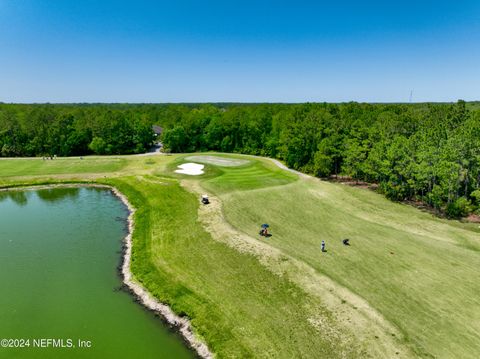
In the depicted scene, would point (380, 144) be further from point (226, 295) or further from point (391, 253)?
point (226, 295)

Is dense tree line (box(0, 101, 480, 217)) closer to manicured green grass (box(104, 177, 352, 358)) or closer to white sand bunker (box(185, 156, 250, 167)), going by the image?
white sand bunker (box(185, 156, 250, 167))

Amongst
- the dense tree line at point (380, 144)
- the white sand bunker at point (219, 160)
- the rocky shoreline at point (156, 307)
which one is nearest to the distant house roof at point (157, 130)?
the dense tree line at point (380, 144)

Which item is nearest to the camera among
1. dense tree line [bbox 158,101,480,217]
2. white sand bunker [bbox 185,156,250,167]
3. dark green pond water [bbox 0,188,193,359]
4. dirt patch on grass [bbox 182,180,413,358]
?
dirt patch on grass [bbox 182,180,413,358]

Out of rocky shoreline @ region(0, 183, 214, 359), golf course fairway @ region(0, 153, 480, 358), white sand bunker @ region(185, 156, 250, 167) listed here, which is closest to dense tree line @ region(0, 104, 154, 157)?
white sand bunker @ region(185, 156, 250, 167)

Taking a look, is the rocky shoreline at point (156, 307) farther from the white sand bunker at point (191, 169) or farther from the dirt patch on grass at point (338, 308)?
the white sand bunker at point (191, 169)

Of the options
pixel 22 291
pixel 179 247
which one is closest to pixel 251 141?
pixel 179 247

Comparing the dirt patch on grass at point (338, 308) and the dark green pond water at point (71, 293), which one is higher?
the dirt patch on grass at point (338, 308)

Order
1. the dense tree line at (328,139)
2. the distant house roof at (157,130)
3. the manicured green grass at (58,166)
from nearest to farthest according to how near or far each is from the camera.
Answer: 1. the dense tree line at (328,139)
2. the manicured green grass at (58,166)
3. the distant house roof at (157,130)
